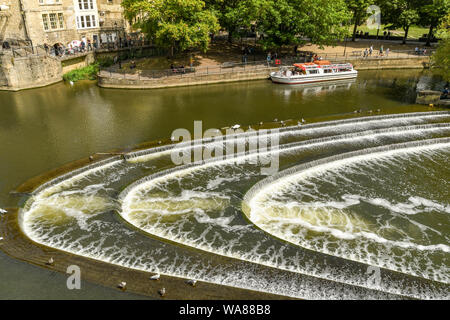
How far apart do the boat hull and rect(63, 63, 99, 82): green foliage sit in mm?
24052

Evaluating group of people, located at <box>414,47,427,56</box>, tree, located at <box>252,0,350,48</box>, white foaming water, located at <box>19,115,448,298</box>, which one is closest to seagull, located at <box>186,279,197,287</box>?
white foaming water, located at <box>19,115,448,298</box>

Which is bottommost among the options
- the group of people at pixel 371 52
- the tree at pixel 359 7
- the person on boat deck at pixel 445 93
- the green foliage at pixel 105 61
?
the person on boat deck at pixel 445 93

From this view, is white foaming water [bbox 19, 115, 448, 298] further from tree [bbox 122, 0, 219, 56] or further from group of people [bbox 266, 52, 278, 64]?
group of people [bbox 266, 52, 278, 64]

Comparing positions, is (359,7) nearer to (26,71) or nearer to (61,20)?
(61,20)

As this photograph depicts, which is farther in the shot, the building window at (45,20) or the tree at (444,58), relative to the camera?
the building window at (45,20)

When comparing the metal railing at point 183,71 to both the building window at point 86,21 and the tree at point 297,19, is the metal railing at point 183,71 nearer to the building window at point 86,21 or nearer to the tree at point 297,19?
the tree at point 297,19

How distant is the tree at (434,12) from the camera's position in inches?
2334

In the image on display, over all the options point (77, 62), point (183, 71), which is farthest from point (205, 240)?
point (77, 62)

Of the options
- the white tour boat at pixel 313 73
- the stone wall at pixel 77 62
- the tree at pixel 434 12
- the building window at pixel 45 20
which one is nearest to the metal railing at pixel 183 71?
the stone wall at pixel 77 62

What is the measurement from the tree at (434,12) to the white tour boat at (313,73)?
66.7ft

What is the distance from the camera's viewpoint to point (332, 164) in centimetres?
2738

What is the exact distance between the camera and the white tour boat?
4859cm

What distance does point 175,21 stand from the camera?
4709 centimetres
